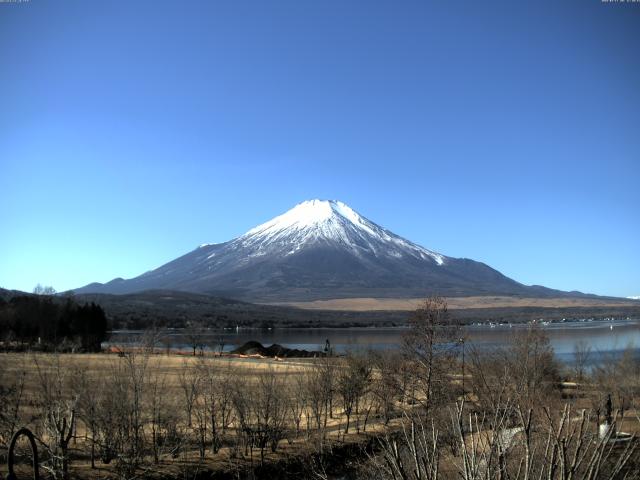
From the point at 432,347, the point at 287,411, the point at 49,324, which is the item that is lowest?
the point at 287,411

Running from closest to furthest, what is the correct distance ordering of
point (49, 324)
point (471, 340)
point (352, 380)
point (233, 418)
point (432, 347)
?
point (233, 418), point (432, 347), point (352, 380), point (471, 340), point (49, 324)

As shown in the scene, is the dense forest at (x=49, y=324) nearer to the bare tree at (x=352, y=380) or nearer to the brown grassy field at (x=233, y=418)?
the brown grassy field at (x=233, y=418)

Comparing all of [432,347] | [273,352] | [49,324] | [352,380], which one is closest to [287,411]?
[352,380]

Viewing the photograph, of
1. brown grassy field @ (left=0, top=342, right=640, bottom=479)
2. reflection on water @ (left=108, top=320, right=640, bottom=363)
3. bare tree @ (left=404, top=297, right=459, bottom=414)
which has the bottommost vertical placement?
reflection on water @ (left=108, top=320, right=640, bottom=363)

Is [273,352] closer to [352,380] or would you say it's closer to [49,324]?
[49,324]

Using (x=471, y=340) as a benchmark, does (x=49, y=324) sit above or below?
above

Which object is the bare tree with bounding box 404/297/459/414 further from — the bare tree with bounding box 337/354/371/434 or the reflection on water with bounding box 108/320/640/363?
the reflection on water with bounding box 108/320/640/363

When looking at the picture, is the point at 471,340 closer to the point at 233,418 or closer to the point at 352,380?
the point at 352,380

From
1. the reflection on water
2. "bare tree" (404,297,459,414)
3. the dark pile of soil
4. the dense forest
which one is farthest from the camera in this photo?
the dense forest

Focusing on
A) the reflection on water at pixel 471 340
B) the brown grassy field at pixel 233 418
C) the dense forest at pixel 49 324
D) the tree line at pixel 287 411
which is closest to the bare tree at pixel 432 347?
the tree line at pixel 287 411

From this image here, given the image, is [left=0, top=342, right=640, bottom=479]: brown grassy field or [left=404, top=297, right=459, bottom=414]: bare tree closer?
[left=0, top=342, right=640, bottom=479]: brown grassy field

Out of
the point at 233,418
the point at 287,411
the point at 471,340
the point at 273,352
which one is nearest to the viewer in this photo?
the point at 233,418

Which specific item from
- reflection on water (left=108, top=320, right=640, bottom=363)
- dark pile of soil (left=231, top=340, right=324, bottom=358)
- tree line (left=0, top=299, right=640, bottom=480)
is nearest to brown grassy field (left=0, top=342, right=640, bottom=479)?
tree line (left=0, top=299, right=640, bottom=480)

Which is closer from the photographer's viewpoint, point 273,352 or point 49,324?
point 273,352
